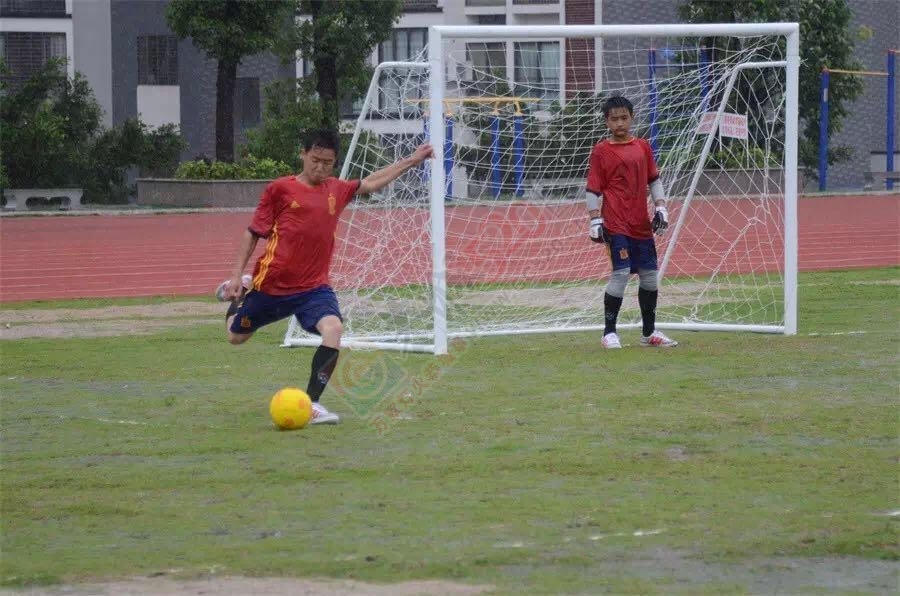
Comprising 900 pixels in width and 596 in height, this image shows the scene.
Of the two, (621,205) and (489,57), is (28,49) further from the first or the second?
(621,205)

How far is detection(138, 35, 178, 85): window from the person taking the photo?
152 ft

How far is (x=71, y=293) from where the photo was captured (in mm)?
16047

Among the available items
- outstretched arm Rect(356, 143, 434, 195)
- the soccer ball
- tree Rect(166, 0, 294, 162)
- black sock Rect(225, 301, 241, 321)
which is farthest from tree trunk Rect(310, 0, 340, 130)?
the soccer ball

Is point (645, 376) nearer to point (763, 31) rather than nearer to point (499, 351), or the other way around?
point (499, 351)

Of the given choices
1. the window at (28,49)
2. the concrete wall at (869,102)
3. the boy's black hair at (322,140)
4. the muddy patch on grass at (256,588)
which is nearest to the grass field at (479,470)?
the muddy patch on grass at (256,588)

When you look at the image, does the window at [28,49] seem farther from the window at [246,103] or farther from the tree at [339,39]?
the tree at [339,39]

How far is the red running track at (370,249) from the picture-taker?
13.9 metres

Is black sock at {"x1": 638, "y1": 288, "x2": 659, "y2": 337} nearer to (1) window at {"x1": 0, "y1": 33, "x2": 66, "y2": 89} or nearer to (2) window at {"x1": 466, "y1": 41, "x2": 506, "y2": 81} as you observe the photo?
(2) window at {"x1": 466, "y1": 41, "x2": 506, "y2": 81}

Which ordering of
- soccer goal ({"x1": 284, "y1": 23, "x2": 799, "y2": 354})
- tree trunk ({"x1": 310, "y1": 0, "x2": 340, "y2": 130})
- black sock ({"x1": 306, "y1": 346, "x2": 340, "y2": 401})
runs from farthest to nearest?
tree trunk ({"x1": 310, "y1": 0, "x2": 340, "y2": 130}) < soccer goal ({"x1": 284, "y1": 23, "x2": 799, "y2": 354}) < black sock ({"x1": 306, "y1": 346, "x2": 340, "y2": 401})

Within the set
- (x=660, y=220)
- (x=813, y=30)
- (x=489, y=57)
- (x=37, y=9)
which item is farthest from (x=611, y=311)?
(x=37, y=9)

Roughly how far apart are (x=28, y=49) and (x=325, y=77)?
1398 centimetres

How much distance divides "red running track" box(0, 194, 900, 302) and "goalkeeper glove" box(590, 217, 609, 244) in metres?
2.05

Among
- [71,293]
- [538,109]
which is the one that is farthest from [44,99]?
[538,109]

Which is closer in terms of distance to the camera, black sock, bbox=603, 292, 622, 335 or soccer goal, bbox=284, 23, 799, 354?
black sock, bbox=603, 292, 622, 335
